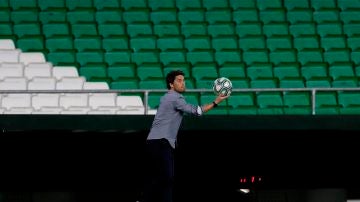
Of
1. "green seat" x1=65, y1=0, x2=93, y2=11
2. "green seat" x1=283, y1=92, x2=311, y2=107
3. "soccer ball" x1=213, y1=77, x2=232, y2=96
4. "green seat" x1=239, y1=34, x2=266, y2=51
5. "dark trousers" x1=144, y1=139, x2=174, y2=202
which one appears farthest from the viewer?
"green seat" x1=65, y1=0, x2=93, y2=11

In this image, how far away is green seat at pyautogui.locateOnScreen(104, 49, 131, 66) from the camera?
12562mm

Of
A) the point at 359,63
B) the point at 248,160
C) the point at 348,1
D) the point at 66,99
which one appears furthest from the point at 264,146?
the point at 348,1

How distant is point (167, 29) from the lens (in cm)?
1330

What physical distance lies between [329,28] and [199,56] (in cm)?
258

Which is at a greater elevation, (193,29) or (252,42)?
(193,29)

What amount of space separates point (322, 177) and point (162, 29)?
4.98m

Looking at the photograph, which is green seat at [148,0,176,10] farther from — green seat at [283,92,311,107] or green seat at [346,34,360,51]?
green seat at [346,34,360,51]

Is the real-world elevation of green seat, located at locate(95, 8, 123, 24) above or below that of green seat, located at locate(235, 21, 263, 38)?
above

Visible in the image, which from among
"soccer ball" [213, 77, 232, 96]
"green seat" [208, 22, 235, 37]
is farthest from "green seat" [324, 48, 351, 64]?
"soccer ball" [213, 77, 232, 96]

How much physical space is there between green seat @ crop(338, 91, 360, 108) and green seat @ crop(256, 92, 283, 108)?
0.97 metres

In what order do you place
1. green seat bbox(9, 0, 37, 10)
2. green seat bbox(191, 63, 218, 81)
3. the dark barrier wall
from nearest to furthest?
the dark barrier wall → green seat bbox(191, 63, 218, 81) → green seat bbox(9, 0, 37, 10)

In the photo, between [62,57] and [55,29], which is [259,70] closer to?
[62,57]

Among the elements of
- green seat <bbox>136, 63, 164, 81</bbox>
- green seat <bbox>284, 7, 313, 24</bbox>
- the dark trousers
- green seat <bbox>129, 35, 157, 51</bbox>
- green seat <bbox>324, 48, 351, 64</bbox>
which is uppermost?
green seat <bbox>284, 7, 313, 24</bbox>

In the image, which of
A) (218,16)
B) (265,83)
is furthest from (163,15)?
(265,83)
